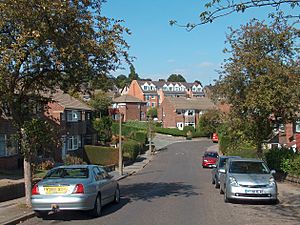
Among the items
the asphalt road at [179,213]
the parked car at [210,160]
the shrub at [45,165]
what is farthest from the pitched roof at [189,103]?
the asphalt road at [179,213]

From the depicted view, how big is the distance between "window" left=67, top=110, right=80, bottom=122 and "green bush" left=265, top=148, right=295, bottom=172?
24.1 meters

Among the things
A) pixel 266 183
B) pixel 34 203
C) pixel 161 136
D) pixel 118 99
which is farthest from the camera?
pixel 118 99

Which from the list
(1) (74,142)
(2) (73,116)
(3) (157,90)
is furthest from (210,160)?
(3) (157,90)

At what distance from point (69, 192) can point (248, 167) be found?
7450 millimetres

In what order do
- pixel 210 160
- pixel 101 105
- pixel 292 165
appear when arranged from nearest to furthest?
pixel 292 165 → pixel 210 160 → pixel 101 105

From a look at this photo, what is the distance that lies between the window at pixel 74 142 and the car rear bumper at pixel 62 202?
3578cm

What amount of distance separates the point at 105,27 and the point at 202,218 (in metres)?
6.44

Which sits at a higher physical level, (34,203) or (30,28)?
(30,28)

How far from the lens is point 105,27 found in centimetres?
1492

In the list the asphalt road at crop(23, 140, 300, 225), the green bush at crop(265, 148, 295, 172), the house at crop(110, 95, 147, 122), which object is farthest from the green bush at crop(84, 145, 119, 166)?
the house at crop(110, 95, 147, 122)

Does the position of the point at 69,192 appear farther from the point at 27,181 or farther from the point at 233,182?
the point at 233,182

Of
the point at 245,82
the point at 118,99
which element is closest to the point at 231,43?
the point at 245,82

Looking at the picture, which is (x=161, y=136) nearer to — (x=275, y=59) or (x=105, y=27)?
(x=275, y=59)

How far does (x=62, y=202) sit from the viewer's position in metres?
12.2
